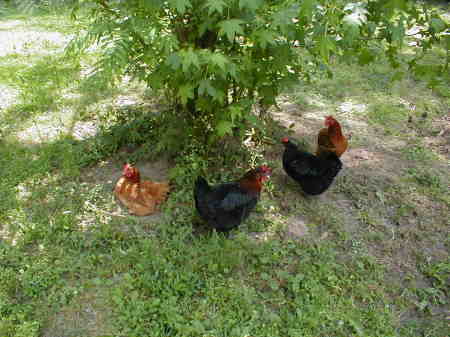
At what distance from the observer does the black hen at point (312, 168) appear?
11.7ft

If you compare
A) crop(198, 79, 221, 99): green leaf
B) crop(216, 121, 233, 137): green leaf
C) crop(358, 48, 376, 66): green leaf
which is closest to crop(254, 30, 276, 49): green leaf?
crop(198, 79, 221, 99): green leaf

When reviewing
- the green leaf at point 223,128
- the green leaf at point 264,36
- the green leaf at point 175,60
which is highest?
the green leaf at point 264,36

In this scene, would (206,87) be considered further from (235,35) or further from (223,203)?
(223,203)

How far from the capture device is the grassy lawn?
268cm

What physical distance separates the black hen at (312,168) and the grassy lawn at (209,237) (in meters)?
0.26

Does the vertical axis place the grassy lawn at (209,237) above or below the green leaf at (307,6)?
below

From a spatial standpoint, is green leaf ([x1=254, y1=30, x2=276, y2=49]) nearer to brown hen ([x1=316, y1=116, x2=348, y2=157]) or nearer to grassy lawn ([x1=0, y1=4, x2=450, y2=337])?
grassy lawn ([x1=0, y1=4, x2=450, y2=337])

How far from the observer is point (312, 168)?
3586 millimetres

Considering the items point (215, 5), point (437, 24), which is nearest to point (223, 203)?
point (215, 5)

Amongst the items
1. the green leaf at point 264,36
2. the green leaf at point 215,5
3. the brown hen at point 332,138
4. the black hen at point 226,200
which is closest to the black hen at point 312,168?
the brown hen at point 332,138

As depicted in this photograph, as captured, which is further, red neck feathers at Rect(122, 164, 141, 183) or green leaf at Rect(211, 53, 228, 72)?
red neck feathers at Rect(122, 164, 141, 183)

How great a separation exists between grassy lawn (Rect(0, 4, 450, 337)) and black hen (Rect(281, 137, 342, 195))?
0.26 metres

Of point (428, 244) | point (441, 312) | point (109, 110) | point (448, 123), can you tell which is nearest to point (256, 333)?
point (441, 312)

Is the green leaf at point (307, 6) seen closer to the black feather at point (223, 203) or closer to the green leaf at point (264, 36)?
the green leaf at point (264, 36)
